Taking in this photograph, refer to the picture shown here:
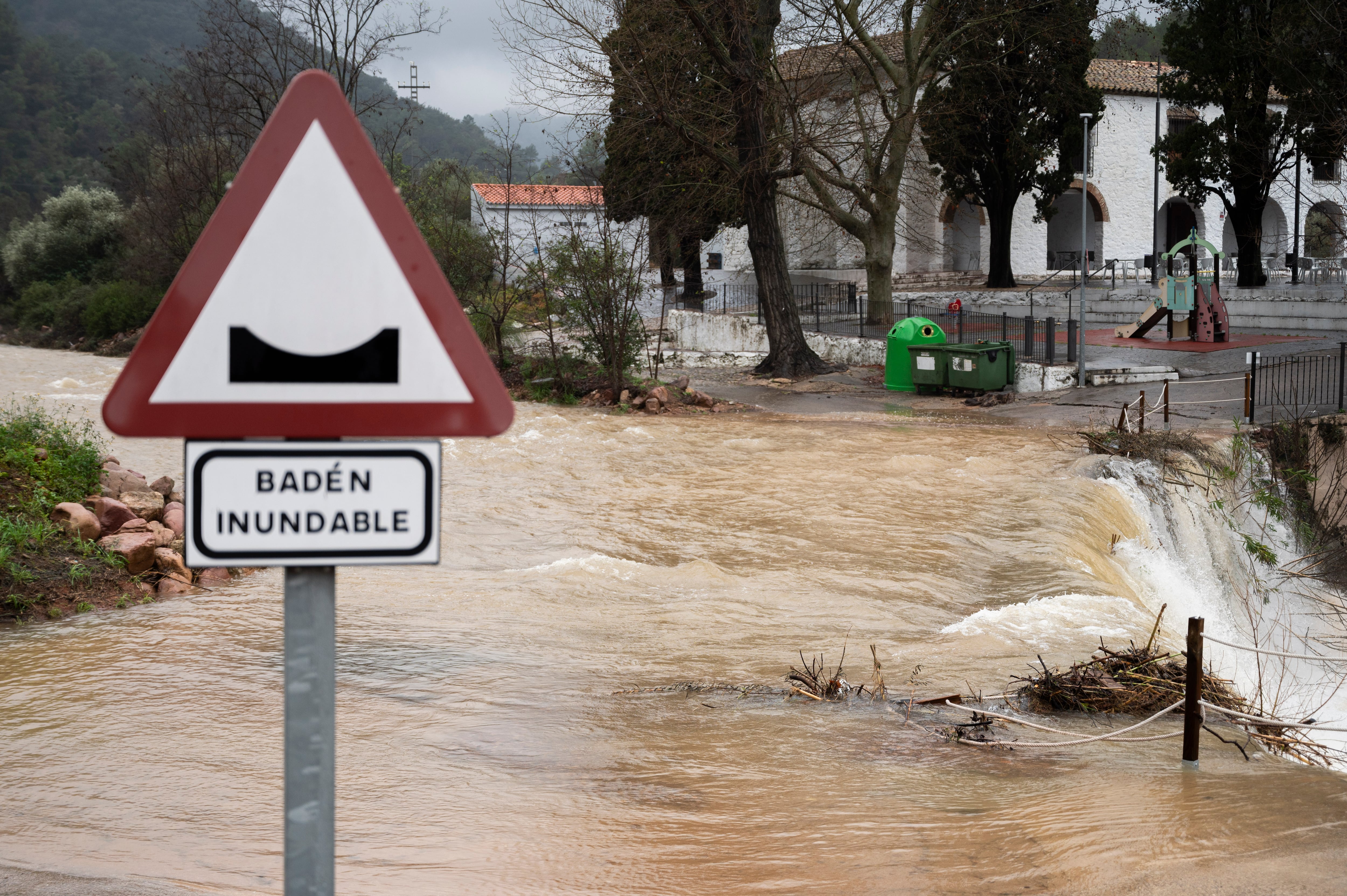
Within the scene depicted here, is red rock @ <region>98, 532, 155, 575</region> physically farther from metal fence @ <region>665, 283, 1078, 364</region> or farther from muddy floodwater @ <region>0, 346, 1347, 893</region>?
metal fence @ <region>665, 283, 1078, 364</region>

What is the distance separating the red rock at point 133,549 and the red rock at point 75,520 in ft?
0.39

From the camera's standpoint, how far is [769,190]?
27000 mm

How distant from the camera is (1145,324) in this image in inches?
1104

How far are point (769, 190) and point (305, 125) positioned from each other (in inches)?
1019

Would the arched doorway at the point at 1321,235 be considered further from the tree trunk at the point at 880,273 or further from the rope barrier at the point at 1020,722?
the rope barrier at the point at 1020,722

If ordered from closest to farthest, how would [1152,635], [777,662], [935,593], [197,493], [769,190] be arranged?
[197,493]
[1152,635]
[777,662]
[935,593]
[769,190]

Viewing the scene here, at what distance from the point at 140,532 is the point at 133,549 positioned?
1.70 ft

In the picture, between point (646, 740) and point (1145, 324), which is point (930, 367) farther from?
point (646, 740)

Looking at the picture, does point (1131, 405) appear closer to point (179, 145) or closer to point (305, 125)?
point (305, 125)

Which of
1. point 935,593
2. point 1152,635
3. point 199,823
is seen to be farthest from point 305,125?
point 935,593

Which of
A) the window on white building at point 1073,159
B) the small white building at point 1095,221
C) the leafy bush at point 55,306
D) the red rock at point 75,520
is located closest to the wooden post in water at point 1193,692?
the red rock at point 75,520

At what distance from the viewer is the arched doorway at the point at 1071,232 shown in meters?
49.2

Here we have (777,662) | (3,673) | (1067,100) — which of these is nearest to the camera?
(3,673)

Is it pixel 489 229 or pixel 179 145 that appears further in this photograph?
→ pixel 179 145
